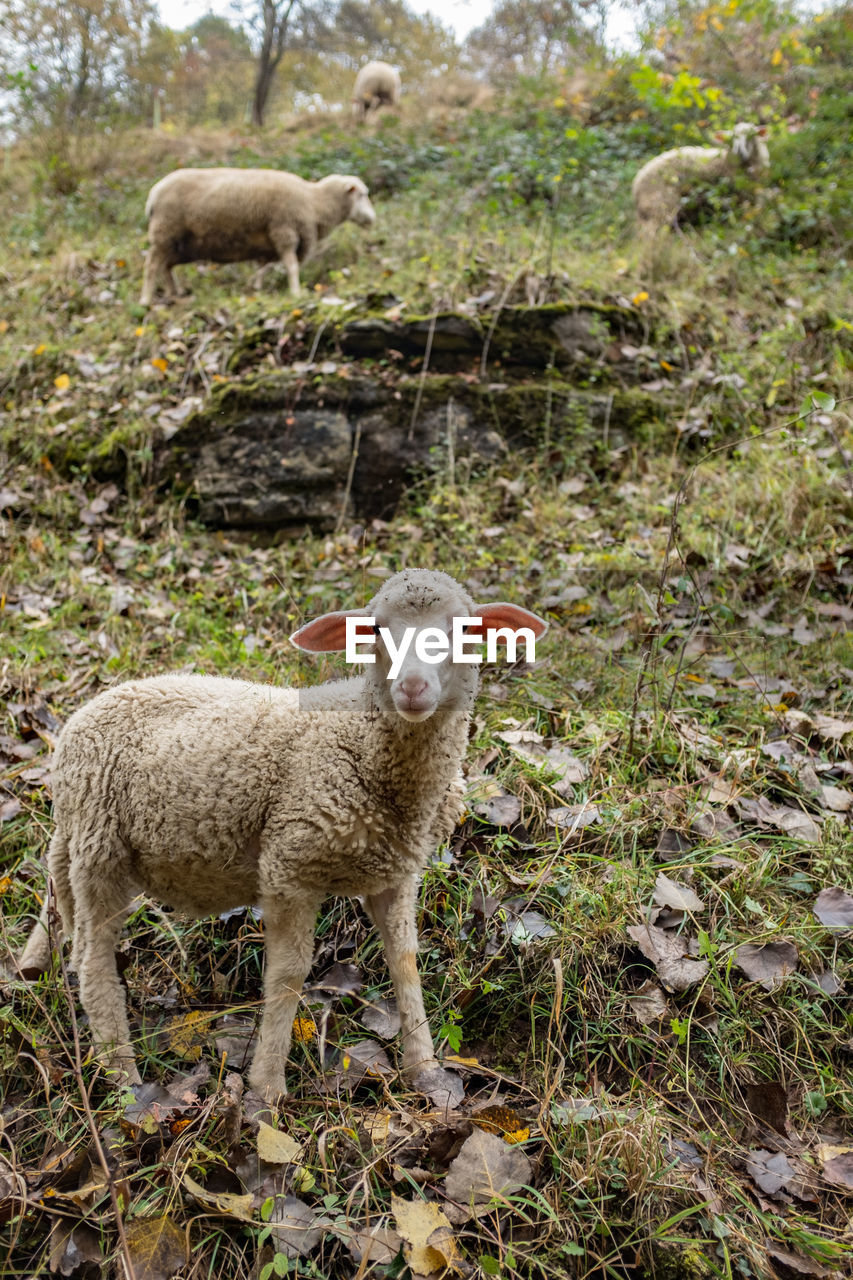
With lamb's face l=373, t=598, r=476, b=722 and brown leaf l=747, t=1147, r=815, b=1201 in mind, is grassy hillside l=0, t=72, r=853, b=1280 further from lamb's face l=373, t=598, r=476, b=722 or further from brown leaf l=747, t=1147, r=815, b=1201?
lamb's face l=373, t=598, r=476, b=722

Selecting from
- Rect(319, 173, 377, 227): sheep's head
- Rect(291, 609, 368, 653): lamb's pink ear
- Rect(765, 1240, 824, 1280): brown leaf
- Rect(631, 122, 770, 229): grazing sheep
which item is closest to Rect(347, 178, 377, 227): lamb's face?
Rect(319, 173, 377, 227): sheep's head

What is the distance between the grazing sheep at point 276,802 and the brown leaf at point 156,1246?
14.9 inches

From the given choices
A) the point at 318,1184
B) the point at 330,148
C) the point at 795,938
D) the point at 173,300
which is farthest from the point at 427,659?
the point at 330,148

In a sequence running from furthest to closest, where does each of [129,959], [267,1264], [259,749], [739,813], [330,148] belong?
[330,148] < [739,813] < [129,959] < [259,749] < [267,1264]

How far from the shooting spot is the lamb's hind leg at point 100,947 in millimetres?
2391

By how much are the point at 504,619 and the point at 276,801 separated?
83 cm

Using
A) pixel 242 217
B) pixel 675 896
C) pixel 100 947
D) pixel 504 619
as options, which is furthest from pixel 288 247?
pixel 675 896

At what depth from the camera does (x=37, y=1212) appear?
1.92 meters

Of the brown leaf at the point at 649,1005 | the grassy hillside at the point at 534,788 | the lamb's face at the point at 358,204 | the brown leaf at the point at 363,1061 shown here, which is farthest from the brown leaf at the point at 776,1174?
the lamb's face at the point at 358,204

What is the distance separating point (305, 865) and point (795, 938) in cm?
157

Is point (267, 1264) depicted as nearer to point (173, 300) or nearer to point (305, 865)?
point (305, 865)

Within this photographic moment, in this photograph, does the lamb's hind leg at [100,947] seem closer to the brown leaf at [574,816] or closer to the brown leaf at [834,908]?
the brown leaf at [574,816]

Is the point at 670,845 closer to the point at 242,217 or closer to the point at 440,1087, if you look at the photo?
the point at 440,1087

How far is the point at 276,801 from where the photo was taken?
2264mm
